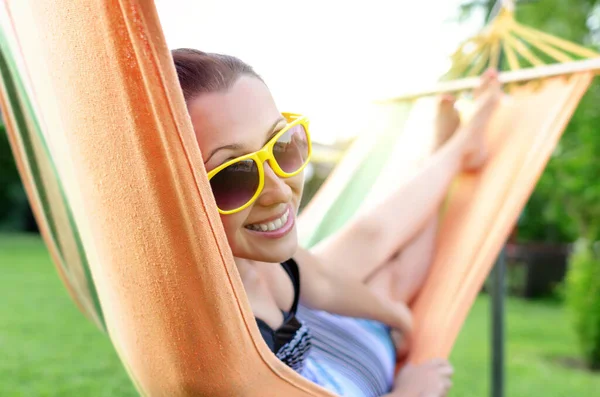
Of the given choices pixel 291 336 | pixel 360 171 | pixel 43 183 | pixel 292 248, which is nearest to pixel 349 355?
pixel 291 336

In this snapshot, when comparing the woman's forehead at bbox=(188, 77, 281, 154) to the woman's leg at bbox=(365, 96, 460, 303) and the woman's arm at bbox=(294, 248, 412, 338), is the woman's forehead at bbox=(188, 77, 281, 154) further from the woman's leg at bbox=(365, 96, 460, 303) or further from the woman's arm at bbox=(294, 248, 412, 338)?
the woman's leg at bbox=(365, 96, 460, 303)

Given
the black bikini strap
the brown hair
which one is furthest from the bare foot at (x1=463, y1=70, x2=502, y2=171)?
the brown hair

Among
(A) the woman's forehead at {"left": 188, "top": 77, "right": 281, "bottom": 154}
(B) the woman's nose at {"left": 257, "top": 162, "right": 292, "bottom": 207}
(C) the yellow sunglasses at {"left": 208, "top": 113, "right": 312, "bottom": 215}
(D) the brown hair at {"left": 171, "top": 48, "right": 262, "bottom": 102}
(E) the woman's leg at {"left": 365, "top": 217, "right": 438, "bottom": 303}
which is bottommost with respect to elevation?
(E) the woman's leg at {"left": 365, "top": 217, "right": 438, "bottom": 303}

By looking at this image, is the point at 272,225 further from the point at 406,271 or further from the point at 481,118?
the point at 481,118

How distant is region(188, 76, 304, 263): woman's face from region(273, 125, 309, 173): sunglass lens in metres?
0.01

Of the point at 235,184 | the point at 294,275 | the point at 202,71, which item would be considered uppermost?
the point at 202,71

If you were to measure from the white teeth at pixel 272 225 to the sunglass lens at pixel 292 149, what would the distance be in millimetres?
61

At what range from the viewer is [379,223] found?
1267 millimetres

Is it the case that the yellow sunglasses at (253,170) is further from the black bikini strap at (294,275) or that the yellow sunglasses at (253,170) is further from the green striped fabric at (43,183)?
the green striped fabric at (43,183)

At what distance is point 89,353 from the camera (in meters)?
3.30

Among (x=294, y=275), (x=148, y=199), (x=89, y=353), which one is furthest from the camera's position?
(x=89, y=353)

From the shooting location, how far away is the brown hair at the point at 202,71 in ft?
2.20

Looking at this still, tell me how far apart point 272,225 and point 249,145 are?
118mm

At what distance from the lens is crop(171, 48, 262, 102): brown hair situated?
0.67 metres
